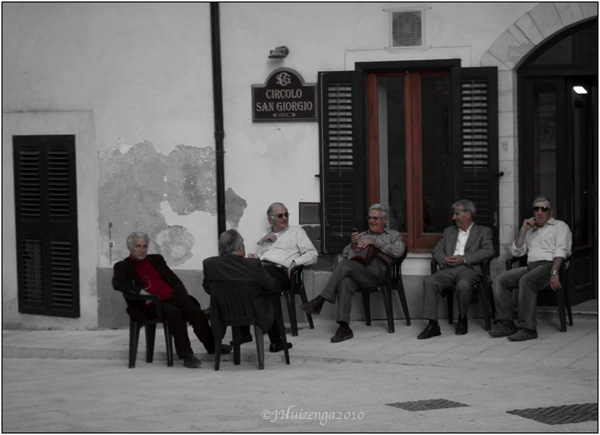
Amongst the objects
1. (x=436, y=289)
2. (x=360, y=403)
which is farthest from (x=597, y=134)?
(x=360, y=403)

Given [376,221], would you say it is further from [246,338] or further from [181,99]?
Result: [181,99]

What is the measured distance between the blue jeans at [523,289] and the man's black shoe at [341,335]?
1.40m

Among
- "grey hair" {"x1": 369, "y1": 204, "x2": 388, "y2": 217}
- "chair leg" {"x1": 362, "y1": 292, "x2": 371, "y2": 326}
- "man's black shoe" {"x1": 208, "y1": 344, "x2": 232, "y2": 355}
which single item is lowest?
"man's black shoe" {"x1": 208, "y1": 344, "x2": 232, "y2": 355}

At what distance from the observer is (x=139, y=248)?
11000mm

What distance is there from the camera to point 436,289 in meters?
11.3

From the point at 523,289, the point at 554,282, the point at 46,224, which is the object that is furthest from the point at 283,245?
the point at 46,224

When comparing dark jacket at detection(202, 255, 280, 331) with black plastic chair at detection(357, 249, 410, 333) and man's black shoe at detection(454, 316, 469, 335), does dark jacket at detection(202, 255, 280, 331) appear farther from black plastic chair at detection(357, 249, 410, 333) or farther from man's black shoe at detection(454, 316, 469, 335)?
man's black shoe at detection(454, 316, 469, 335)

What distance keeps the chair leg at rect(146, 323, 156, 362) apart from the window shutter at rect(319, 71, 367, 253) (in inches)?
93.1

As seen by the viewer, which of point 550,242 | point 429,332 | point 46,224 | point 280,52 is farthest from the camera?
point 46,224

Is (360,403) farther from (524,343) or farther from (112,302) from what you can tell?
(112,302)

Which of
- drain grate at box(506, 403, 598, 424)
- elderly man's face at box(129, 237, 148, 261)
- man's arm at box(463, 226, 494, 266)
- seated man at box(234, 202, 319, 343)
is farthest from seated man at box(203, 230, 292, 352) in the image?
drain grate at box(506, 403, 598, 424)

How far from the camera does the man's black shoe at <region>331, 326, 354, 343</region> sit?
11328 mm

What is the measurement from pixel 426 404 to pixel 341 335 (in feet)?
10.2

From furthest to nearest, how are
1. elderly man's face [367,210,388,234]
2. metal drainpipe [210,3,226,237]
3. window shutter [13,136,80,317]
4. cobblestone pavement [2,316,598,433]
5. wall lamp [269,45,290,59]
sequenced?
window shutter [13,136,80,317], metal drainpipe [210,3,226,237], wall lamp [269,45,290,59], elderly man's face [367,210,388,234], cobblestone pavement [2,316,598,433]
